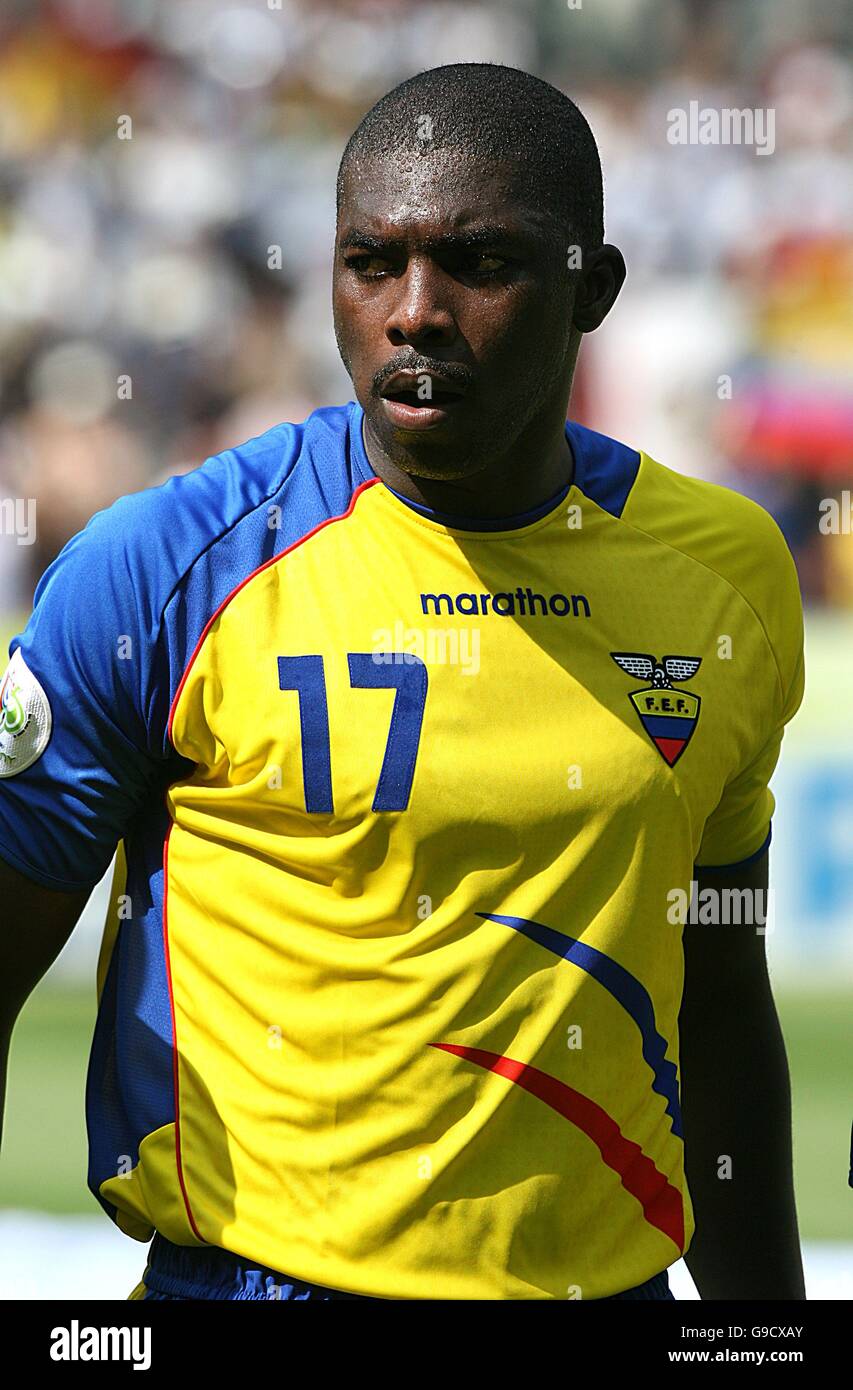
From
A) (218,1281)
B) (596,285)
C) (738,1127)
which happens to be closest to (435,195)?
(596,285)

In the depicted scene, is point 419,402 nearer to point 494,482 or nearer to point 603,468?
point 494,482

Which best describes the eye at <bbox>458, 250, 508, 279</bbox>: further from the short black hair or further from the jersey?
the jersey

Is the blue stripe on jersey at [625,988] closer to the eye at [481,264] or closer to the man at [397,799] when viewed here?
the man at [397,799]

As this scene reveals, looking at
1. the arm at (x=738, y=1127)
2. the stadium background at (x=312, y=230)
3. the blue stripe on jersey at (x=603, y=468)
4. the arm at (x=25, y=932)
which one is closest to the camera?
the arm at (x=25, y=932)

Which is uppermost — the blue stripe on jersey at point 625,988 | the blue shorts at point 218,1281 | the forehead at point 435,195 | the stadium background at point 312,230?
the stadium background at point 312,230

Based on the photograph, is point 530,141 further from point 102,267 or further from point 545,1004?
point 102,267

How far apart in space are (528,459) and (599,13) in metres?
7.69

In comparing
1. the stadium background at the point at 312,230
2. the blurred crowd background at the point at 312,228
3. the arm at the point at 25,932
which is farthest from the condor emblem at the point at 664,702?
the blurred crowd background at the point at 312,228

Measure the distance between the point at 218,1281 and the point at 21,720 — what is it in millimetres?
601

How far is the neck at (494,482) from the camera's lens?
186cm

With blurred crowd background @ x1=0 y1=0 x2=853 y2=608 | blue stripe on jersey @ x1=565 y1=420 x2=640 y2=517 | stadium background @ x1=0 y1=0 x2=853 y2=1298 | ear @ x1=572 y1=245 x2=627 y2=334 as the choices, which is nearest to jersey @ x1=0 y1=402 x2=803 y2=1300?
blue stripe on jersey @ x1=565 y1=420 x2=640 y2=517

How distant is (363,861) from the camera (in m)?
1.76

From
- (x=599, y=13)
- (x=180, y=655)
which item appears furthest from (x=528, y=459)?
(x=599, y=13)
